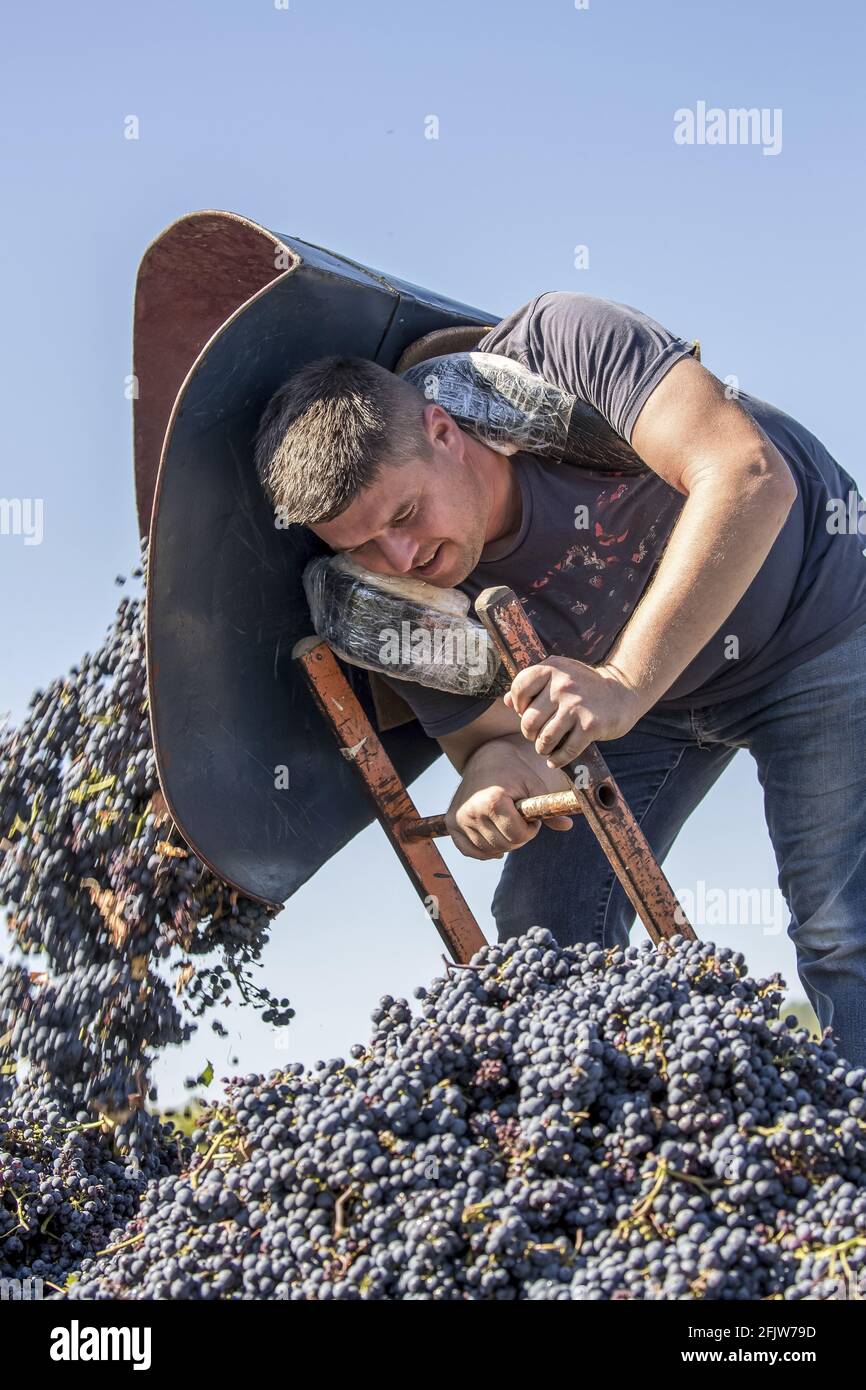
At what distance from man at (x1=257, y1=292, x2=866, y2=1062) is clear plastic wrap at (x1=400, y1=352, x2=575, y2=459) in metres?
0.03

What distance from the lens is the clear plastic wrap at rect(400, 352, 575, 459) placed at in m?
2.68

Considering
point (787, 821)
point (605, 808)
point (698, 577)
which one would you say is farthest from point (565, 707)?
point (787, 821)

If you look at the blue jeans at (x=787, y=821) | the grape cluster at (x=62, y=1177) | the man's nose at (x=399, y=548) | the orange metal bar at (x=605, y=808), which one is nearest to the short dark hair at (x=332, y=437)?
the man's nose at (x=399, y=548)

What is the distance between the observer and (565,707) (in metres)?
2.13

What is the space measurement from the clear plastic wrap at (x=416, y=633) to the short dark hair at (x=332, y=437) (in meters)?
0.23

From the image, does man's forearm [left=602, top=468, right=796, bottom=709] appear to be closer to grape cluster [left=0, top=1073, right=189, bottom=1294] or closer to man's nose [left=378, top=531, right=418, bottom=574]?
man's nose [left=378, top=531, right=418, bottom=574]

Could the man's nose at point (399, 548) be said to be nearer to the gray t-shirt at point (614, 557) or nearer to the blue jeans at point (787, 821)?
the gray t-shirt at point (614, 557)

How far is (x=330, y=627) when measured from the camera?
2.86m

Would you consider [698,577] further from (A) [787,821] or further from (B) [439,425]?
(A) [787,821]

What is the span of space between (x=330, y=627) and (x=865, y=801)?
1280mm

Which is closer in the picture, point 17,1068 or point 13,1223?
point 13,1223
